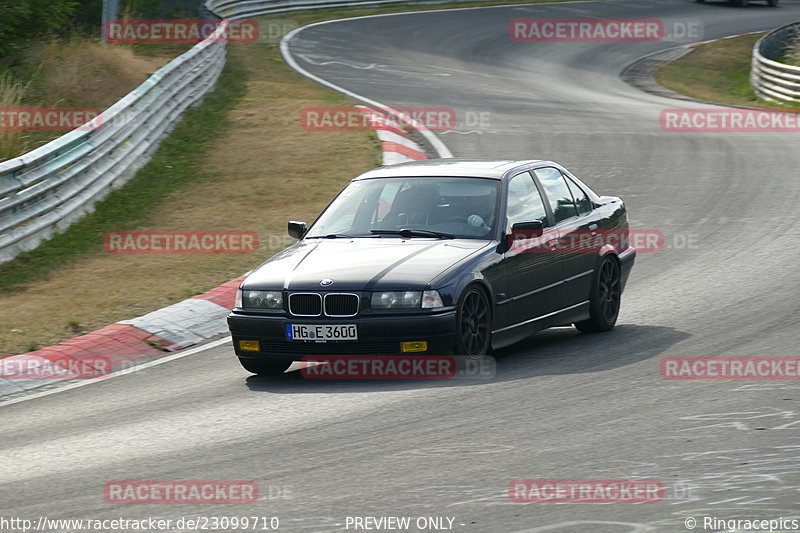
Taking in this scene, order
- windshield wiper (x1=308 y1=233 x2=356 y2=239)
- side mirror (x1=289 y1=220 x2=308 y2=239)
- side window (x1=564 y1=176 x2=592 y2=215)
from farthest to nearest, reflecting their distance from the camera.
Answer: side window (x1=564 y1=176 x2=592 y2=215)
side mirror (x1=289 y1=220 x2=308 y2=239)
windshield wiper (x1=308 y1=233 x2=356 y2=239)

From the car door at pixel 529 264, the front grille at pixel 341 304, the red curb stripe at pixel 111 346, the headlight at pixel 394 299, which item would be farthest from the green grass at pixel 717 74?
the front grille at pixel 341 304

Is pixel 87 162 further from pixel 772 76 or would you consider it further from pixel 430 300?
pixel 772 76

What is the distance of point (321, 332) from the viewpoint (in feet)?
25.7

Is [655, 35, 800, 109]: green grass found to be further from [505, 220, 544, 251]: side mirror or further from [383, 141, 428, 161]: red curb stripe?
[505, 220, 544, 251]: side mirror

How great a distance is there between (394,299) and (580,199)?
8.95 ft

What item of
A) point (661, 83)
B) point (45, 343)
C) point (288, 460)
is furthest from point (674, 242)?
point (661, 83)

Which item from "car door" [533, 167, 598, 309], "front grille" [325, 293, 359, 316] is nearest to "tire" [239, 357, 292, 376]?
"front grille" [325, 293, 359, 316]

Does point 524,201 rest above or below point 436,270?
above

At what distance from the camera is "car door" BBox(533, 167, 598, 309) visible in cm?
926

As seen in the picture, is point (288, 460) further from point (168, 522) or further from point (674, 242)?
point (674, 242)

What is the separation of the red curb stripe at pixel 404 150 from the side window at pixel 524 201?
8.40 m

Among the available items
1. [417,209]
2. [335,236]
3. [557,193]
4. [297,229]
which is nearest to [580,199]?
[557,193]

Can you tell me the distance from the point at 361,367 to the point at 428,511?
3145mm

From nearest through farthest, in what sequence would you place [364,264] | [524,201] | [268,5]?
[364,264] < [524,201] < [268,5]
